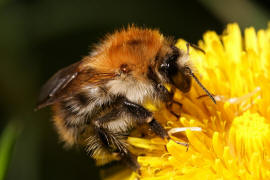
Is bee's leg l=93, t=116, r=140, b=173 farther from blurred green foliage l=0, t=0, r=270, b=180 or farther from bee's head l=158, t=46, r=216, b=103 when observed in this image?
blurred green foliage l=0, t=0, r=270, b=180

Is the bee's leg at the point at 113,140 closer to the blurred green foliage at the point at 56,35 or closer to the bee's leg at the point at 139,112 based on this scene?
the bee's leg at the point at 139,112

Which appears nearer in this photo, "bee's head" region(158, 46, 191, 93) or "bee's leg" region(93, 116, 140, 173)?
"bee's head" region(158, 46, 191, 93)

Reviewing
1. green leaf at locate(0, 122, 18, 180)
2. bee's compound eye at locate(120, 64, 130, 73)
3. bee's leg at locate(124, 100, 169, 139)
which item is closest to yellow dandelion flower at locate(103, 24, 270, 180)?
bee's leg at locate(124, 100, 169, 139)

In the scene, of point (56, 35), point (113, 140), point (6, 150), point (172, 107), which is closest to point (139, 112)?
point (113, 140)

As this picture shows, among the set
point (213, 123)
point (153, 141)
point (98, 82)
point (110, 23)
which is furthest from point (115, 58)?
point (110, 23)

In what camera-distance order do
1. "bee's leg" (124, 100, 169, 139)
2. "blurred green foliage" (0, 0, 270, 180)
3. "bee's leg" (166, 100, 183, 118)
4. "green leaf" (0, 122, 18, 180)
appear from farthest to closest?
1. "blurred green foliage" (0, 0, 270, 180)
2. "bee's leg" (166, 100, 183, 118)
3. "bee's leg" (124, 100, 169, 139)
4. "green leaf" (0, 122, 18, 180)

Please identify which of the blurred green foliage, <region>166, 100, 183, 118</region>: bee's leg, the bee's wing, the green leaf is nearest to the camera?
the green leaf

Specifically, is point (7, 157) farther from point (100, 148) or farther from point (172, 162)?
point (172, 162)

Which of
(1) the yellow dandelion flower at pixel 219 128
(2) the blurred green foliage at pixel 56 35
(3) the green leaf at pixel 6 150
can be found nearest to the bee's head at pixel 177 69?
(1) the yellow dandelion flower at pixel 219 128
